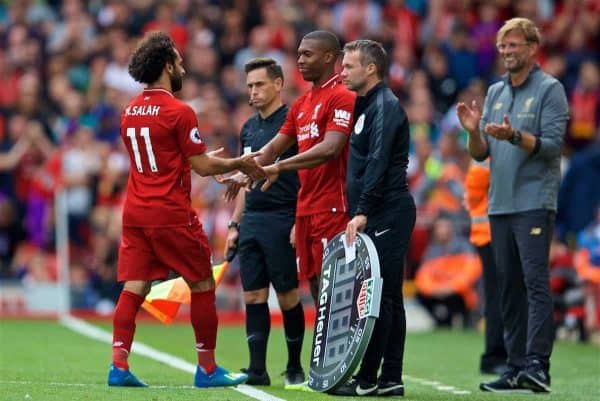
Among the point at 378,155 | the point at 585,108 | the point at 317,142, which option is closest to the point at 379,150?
the point at 378,155

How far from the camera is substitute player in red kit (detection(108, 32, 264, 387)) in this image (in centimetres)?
991

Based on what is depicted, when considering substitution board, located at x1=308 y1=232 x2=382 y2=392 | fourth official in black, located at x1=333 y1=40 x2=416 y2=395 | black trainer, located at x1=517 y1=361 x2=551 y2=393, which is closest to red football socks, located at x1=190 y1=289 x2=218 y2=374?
substitution board, located at x1=308 y1=232 x2=382 y2=392

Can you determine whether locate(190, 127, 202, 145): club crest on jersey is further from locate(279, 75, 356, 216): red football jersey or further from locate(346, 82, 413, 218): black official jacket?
locate(346, 82, 413, 218): black official jacket

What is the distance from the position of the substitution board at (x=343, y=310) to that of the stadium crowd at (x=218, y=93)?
6.94 metres

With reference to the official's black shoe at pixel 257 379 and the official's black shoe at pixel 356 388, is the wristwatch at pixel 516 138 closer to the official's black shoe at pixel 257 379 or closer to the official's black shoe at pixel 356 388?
the official's black shoe at pixel 356 388

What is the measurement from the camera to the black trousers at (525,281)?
1058 centimetres

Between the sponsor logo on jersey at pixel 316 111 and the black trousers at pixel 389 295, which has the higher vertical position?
the sponsor logo on jersey at pixel 316 111

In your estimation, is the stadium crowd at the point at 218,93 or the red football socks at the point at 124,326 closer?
the red football socks at the point at 124,326

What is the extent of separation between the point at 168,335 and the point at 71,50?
23.5 ft

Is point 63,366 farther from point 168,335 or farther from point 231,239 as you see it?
point 168,335

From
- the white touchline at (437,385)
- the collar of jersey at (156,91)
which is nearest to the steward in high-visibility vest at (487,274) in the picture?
the white touchline at (437,385)

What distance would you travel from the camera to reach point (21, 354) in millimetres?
13430

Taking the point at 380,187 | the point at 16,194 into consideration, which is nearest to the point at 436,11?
the point at 16,194

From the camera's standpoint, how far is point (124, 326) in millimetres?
10047
